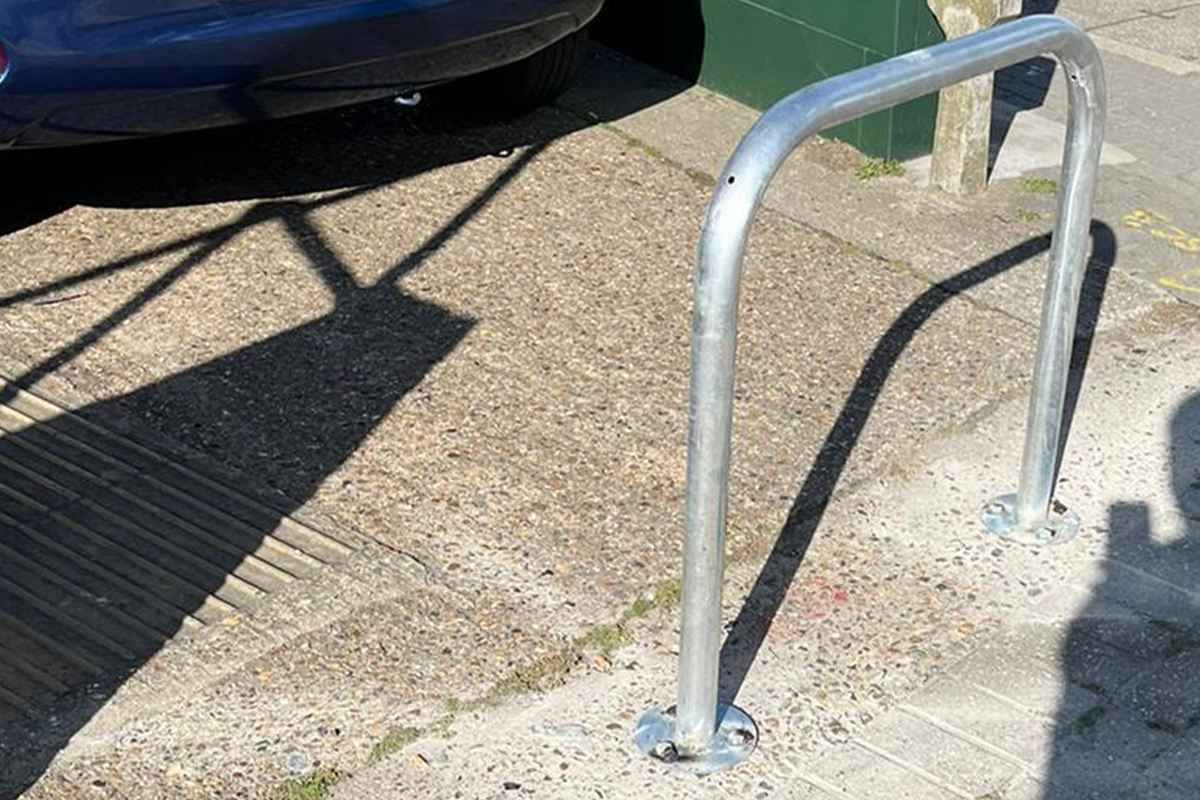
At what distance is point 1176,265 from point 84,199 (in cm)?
304

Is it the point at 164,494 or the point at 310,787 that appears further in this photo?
the point at 164,494

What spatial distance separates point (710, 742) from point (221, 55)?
2.35 meters

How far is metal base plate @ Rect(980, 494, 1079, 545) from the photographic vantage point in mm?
4461

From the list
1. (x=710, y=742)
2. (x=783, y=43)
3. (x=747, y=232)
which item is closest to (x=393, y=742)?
(x=710, y=742)

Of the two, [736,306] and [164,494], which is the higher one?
[736,306]

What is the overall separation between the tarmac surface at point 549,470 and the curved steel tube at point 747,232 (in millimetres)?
295

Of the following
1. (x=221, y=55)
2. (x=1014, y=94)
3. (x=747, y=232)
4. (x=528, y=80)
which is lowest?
(x=1014, y=94)

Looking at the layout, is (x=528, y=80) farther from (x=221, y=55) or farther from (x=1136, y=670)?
(x=1136, y=670)

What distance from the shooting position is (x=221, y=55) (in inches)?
205

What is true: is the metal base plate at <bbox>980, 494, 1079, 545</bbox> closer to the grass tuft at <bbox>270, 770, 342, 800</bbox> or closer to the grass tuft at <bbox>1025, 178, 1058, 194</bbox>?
the grass tuft at <bbox>270, 770, 342, 800</bbox>

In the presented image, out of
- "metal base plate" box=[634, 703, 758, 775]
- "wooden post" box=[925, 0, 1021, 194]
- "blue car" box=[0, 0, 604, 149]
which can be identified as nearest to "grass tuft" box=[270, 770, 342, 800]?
"metal base plate" box=[634, 703, 758, 775]

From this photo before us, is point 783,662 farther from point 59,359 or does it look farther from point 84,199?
point 84,199

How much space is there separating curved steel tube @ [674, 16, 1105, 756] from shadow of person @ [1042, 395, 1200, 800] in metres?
0.47

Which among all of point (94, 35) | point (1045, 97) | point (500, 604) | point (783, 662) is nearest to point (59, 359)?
point (94, 35)
